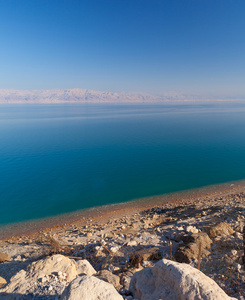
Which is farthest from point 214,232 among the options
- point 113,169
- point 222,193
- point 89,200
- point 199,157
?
point 199,157

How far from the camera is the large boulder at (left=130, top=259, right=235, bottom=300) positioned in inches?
132

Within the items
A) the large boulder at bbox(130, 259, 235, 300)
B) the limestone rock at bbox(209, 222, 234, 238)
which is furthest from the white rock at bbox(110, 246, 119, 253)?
the limestone rock at bbox(209, 222, 234, 238)

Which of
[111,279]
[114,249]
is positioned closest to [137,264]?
[111,279]

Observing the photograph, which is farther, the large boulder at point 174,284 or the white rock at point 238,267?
the white rock at point 238,267

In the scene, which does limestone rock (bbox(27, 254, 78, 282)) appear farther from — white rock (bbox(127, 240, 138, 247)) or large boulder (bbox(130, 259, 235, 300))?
white rock (bbox(127, 240, 138, 247))

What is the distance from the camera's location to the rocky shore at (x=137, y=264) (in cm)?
370

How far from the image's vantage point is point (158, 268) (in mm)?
4172

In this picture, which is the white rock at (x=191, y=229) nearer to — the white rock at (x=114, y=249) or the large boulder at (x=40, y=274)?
the white rock at (x=114, y=249)

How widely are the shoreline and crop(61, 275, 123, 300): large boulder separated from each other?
10372 millimetres

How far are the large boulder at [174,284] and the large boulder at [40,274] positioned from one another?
2.02 metres

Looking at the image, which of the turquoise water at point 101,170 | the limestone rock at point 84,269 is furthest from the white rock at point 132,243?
the turquoise water at point 101,170

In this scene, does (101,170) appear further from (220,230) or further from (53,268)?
(53,268)

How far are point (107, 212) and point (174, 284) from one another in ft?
40.8

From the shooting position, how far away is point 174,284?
3.73m
